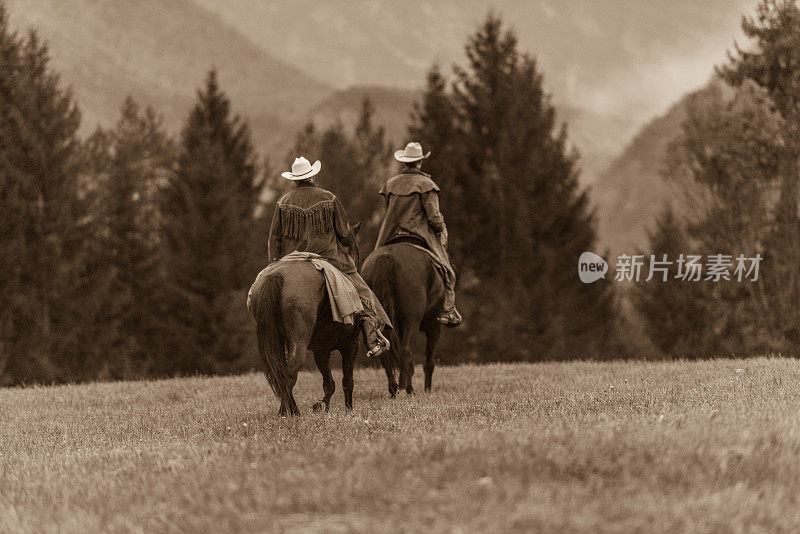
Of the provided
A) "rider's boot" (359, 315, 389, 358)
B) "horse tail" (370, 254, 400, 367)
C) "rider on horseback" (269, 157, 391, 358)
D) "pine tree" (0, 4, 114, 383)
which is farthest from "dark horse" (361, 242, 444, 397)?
"pine tree" (0, 4, 114, 383)

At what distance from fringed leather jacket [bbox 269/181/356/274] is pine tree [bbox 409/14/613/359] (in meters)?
22.7

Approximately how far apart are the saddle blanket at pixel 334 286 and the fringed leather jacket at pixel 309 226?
0.58m

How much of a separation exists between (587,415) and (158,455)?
4.29 m

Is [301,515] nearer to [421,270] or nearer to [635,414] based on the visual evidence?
[635,414]

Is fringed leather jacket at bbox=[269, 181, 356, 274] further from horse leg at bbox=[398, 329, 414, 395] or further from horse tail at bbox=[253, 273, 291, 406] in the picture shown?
horse leg at bbox=[398, 329, 414, 395]

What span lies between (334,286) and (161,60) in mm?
122518

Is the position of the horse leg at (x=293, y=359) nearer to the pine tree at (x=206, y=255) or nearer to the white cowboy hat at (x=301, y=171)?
the white cowboy hat at (x=301, y=171)

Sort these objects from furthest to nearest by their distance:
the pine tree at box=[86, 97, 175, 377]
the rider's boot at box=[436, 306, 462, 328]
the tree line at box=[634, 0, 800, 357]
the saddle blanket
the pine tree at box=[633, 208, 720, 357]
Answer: the pine tree at box=[633, 208, 720, 357], the pine tree at box=[86, 97, 175, 377], the tree line at box=[634, 0, 800, 357], the rider's boot at box=[436, 306, 462, 328], the saddle blanket

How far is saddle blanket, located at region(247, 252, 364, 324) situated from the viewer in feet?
34.0

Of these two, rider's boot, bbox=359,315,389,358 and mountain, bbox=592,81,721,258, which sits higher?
mountain, bbox=592,81,721,258

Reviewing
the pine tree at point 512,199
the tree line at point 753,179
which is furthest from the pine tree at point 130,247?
the tree line at point 753,179

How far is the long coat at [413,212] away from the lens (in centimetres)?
1377

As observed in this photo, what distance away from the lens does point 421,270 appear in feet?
43.7

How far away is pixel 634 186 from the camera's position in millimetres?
96250
